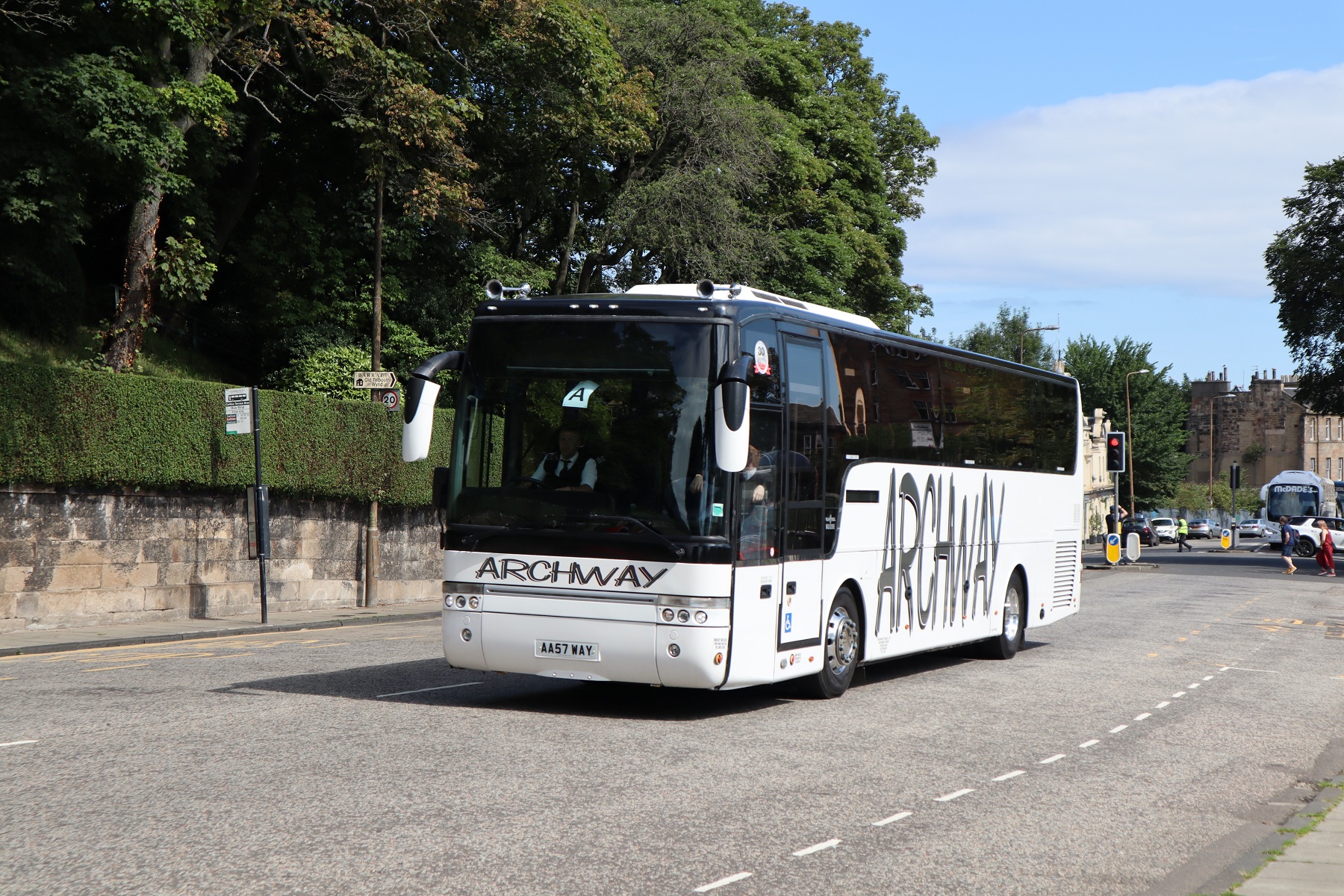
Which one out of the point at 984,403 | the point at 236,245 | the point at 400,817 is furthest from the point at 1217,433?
the point at 400,817

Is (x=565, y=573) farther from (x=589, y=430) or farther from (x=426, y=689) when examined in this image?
(x=426, y=689)

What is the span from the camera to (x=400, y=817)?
7043 millimetres

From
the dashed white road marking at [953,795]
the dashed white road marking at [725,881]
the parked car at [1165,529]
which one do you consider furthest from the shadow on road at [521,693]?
the parked car at [1165,529]

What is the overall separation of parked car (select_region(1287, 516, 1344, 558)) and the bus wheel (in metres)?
48.4

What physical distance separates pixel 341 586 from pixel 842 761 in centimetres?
1714

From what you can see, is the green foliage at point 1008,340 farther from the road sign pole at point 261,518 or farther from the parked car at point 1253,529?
the road sign pole at point 261,518

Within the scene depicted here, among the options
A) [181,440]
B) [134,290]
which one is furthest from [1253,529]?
[181,440]

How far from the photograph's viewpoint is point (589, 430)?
10.8m

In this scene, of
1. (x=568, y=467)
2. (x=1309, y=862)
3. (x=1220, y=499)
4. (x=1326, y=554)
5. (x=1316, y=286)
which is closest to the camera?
(x=1309, y=862)

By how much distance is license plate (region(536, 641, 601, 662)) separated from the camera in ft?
35.2

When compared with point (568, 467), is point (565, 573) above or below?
below

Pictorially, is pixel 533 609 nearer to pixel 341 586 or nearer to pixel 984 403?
pixel 984 403

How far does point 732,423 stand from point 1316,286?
51.1m

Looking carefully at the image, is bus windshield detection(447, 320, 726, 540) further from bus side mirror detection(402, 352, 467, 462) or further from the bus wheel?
the bus wheel
